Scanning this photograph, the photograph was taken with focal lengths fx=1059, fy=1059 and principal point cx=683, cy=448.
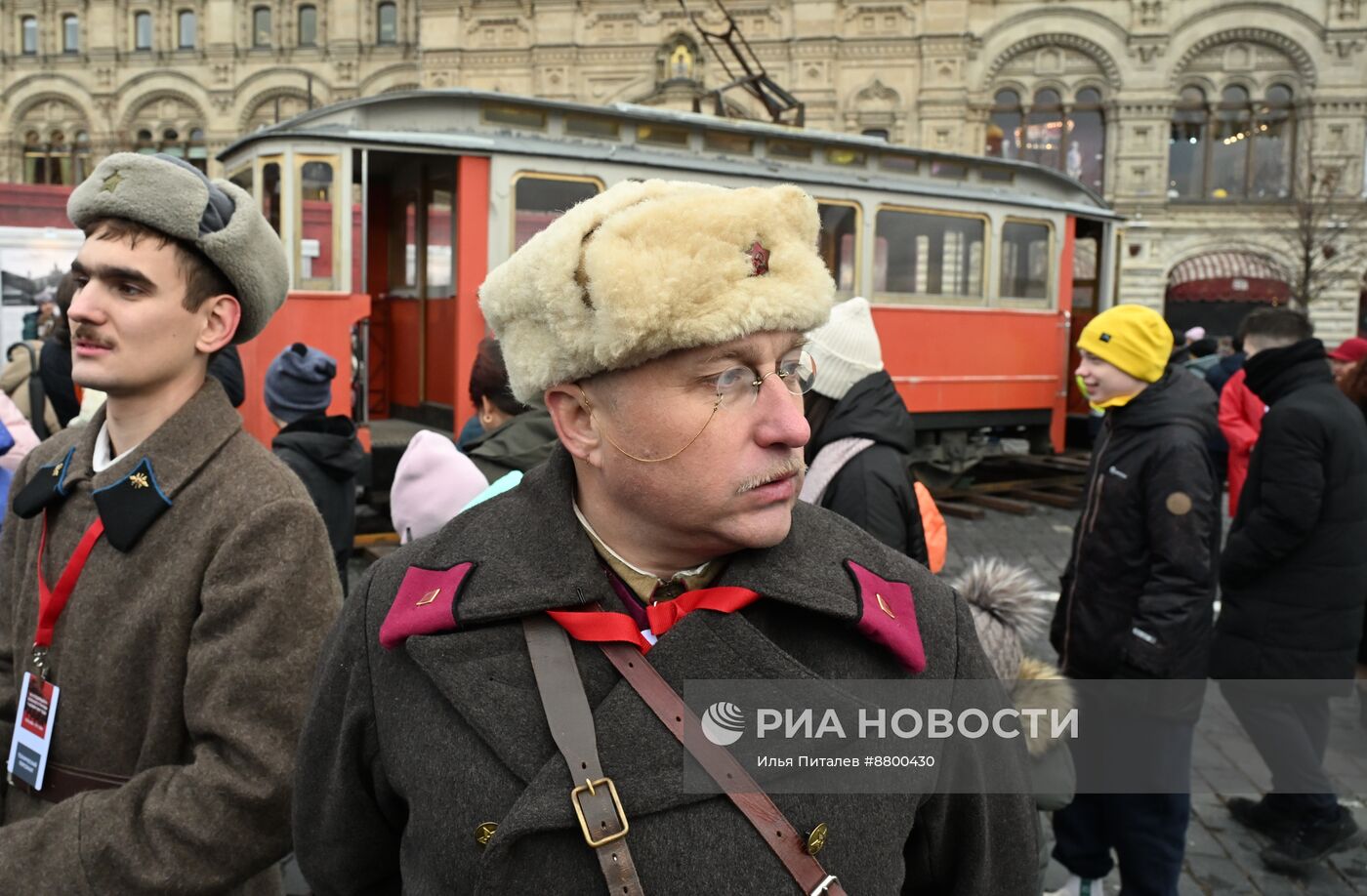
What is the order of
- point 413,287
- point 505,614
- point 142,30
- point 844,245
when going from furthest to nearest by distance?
1. point 142,30
2. point 844,245
3. point 413,287
4. point 505,614

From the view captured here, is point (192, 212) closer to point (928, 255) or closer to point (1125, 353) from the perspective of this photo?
point (1125, 353)

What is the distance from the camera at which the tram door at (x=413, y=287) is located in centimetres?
880

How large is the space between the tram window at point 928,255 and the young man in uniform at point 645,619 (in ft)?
31.0

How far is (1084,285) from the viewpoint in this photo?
1341 centimetres

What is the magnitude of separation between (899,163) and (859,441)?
27.4ft

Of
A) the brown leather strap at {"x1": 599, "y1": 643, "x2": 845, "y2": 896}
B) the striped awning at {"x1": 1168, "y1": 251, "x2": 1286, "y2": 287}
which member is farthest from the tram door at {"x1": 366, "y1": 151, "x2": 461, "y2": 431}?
the striped awning at {"x1": 1168, "y1": 251, "x2": 1286, "y2": 287}

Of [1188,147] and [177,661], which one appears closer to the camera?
[177,661]

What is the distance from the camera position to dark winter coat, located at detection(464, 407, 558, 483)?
10.9 feet

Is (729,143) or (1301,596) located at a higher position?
(729,143)

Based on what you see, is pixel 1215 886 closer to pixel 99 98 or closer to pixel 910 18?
pixel 910 18

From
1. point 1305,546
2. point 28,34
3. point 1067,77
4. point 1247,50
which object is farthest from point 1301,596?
point 28,34

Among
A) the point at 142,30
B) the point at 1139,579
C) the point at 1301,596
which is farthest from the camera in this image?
the point at 142,30

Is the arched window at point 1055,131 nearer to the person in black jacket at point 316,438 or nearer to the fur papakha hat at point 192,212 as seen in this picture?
the person in black jacket at point 316,438

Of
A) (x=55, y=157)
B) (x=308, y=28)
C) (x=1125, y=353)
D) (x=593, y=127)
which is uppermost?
(x=308, y=28)
